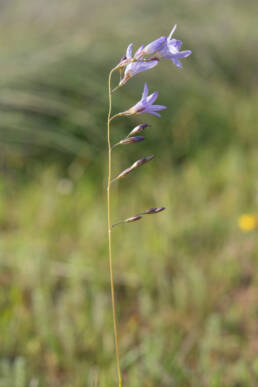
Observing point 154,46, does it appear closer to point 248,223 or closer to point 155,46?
point 155,46

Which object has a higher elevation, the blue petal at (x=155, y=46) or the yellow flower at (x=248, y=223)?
the blue petal at (x=155, y=46)

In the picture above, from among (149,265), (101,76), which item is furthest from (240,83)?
(149,265)

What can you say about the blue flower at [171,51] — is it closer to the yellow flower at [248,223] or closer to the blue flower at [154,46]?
the blue flower at [154,46]

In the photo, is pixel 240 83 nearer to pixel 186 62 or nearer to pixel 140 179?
pixel 186 62

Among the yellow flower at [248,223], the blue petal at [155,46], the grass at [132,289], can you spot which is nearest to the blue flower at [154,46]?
the blue petal at [155,46]

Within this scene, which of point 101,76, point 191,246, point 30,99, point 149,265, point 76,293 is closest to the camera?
point 76,293
